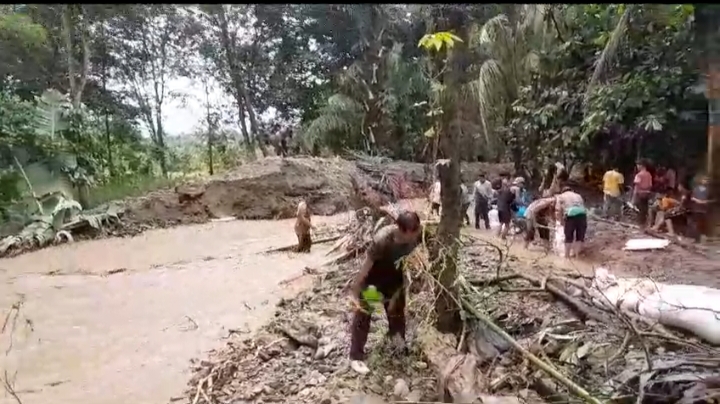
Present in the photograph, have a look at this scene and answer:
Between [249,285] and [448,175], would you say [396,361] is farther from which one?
[249,285]

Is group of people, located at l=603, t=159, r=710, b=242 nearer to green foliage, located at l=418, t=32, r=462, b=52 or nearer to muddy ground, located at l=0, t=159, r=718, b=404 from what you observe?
muddy ground, located at l=0, t=159, r=718, b=404

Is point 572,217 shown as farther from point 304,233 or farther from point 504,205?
point 304,233

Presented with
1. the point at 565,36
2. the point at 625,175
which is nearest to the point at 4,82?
the point at 565,36

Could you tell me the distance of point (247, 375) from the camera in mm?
2002

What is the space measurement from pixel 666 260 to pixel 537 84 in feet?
2.92

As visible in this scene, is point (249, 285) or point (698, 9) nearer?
point (698, 9)

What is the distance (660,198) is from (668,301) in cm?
31

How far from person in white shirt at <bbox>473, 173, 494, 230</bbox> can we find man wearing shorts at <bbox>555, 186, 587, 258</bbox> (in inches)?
12.2

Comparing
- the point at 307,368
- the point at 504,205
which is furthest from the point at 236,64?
the point at 307,368

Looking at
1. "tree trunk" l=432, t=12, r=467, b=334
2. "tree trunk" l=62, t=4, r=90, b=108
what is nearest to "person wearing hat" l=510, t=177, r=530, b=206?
"tree trunk" l=432, t=12, r=467, b=334

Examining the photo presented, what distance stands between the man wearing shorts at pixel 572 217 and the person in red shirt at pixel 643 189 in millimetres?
363

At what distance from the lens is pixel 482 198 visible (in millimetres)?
2682

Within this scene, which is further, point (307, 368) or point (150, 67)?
point (150, 67)

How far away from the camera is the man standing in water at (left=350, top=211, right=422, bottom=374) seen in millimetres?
1698
